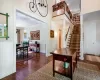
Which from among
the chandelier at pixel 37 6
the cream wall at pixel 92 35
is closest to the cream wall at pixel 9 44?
the chandelier at pixel 37 6

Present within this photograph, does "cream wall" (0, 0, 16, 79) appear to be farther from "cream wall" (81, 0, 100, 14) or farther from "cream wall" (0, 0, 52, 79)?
"cream wall" (81, 0, 100, 14)

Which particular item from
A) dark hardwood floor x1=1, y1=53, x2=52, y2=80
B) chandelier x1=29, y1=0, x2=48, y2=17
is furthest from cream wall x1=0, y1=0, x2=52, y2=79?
chandelier x1=29, y1=0, x2=48, y2=17

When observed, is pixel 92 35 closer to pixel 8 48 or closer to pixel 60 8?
pixel 60 8

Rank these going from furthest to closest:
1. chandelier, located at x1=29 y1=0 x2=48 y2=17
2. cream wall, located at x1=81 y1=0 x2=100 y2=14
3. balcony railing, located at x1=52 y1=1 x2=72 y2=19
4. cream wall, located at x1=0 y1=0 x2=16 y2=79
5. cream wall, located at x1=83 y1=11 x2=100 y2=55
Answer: cream wall, located at x1=83 y1=11 x2=100 y2=55
balcony railing, located at x1=52 y1=1 x2=72 y2=19
cream wall, located at x1=81 y1=0 x2=100 y2=14
chandelier, located at x1=29 y1=0 x2=48 y2=17
cream wall, located at x1=0 y1=0 x2=16 y2=79

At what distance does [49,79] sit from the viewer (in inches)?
93.2

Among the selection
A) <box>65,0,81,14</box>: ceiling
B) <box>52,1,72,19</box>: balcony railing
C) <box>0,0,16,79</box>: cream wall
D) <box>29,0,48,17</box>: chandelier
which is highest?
<box>65,0,81,14</box>: ceiling

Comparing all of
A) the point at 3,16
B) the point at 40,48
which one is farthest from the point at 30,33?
the point at 3,16

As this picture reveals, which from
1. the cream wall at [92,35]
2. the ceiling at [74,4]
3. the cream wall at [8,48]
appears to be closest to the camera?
the cream wall at [8,48]

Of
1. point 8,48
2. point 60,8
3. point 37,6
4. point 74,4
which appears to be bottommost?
point 8,48

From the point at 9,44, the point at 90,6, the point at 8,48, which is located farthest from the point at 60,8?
the point at 8,48

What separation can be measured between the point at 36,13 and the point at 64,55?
2850mm

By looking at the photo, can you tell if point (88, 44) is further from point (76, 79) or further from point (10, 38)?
point (10, 38)

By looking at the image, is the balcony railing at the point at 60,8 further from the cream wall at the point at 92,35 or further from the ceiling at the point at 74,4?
the ceiling at the point at 74,4

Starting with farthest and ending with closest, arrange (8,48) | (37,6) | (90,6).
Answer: (90,6)
(37,6)
(8,48)
